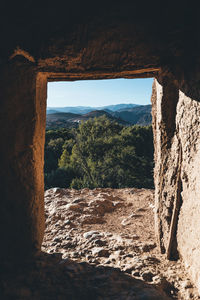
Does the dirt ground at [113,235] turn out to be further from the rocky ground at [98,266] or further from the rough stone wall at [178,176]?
the rough stone wall at [178,176]

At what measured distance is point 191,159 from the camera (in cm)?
176

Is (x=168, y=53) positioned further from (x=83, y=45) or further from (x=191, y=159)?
(x=191, y=159)

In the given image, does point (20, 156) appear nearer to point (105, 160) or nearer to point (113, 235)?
point (113, 235)

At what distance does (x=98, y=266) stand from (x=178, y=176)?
3.76 ft

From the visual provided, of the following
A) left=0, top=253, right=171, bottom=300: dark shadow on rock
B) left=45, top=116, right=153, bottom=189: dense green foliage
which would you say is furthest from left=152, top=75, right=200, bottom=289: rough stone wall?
left=45, top=116, right=153, bottom=189: dense green foliage

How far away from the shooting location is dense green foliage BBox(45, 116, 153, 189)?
10898mm

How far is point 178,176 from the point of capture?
6.39ft

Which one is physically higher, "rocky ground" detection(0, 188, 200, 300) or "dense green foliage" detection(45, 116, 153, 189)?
"dense green foliage" detection(45, 116, 153, 189)

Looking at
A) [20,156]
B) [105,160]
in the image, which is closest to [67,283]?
[20,156]

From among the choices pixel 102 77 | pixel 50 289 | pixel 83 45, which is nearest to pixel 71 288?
pixel 50 289

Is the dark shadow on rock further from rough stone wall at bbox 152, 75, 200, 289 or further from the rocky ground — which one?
rough stone wall at bbox 152, 75, 200, 289

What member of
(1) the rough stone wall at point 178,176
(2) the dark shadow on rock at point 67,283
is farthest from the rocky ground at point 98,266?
(1) the rough stone wall at point 178,176

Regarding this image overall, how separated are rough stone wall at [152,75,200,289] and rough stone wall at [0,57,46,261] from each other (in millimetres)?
1189

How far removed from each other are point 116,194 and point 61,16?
338cm
